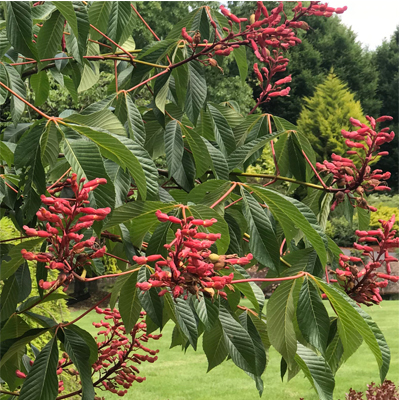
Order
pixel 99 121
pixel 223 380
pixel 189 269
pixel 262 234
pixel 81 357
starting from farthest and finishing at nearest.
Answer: pixel 223 380, pixel 81 357, pixel 262 234, pixel 99 121, pixel 189 269

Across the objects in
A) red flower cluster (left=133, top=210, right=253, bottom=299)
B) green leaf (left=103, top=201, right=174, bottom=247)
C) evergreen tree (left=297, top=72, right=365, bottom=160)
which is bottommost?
red flower cluster (left=133, top=210, right=253, bottom=299)

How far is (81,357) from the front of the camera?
127cm

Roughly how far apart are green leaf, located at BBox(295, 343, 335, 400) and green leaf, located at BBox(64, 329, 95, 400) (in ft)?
1.64

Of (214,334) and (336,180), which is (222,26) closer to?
(336,180)

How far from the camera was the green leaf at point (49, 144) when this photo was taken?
3.43 feet

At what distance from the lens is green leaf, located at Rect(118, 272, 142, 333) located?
1145 mm

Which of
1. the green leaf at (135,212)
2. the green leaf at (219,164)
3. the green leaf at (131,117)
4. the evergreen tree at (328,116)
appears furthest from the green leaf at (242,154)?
the evergreen tree at (328,116)

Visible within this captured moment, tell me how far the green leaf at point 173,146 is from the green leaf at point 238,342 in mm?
381

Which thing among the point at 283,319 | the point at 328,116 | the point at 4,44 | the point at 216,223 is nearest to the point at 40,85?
the point at 4,44

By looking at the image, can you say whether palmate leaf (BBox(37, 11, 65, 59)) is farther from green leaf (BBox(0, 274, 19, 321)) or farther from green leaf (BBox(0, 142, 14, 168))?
green leaf (BBox(0, 274, 19, 321))

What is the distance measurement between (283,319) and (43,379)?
0.57 metres

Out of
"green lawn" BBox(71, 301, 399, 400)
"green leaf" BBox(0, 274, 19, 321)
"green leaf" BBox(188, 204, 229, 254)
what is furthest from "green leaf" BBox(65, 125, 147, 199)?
"green lawn" BBox(71, 301, 399, 400)

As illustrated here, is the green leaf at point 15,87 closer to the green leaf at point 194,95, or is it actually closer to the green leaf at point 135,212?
the green leaf at point 194,95

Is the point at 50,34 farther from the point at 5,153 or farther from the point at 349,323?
the point at 349,323
